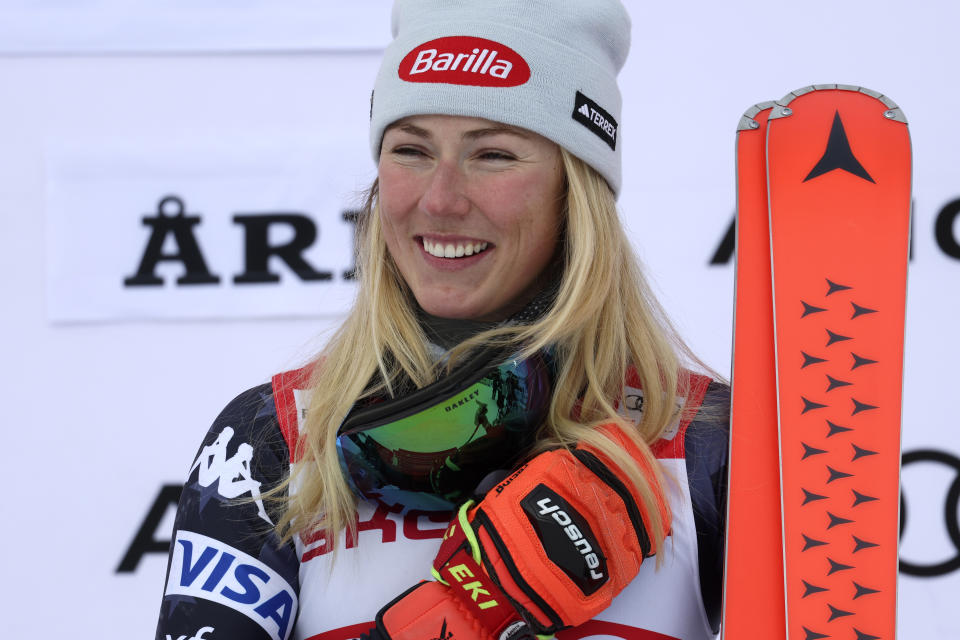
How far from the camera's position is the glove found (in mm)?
901

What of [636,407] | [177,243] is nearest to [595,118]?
[636,407]

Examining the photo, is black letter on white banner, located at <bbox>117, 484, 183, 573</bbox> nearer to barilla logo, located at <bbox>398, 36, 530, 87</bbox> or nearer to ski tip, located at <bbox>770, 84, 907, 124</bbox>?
barilla logo, located at <bbox>398, 36, 530, 87</bbox>

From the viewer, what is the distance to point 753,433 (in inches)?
41.3

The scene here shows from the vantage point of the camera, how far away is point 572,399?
1117 millimetres

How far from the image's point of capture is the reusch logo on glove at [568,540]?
90 cm

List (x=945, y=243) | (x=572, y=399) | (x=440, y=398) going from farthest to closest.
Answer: (x=945, y=243) → (x=572, y=399) → (x=440, y=398)

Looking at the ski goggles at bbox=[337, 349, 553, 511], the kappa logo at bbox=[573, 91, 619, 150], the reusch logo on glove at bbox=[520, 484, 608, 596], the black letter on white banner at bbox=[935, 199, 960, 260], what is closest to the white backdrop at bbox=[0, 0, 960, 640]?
the black letter on white banner at bbox=[935, 199, 960, 260]

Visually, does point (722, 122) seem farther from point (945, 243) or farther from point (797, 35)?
point (945, 243)

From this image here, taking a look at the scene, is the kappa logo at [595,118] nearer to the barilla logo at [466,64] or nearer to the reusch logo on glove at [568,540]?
the barilla logo at [466,64]

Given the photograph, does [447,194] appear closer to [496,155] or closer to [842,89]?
[496,155]

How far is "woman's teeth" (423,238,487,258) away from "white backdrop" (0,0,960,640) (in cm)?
105

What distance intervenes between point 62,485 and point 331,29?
119 centimetres

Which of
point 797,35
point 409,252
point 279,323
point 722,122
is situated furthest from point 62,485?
point 797,35

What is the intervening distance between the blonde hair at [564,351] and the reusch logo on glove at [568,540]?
12 cm
